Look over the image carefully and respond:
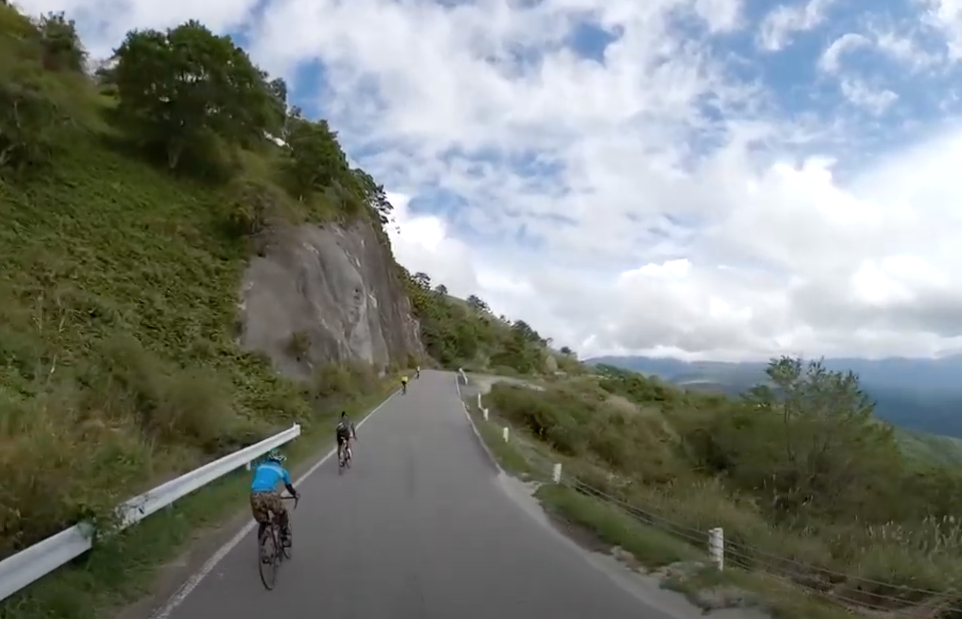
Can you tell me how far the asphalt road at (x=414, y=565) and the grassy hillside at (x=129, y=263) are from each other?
80.6 inches

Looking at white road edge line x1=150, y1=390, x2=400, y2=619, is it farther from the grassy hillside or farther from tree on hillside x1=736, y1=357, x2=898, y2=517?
tree on hillside x1=736, y1=357, x2=898, y2=517

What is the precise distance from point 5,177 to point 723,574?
31.9 metres

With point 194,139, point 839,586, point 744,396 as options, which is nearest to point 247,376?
point 194,139

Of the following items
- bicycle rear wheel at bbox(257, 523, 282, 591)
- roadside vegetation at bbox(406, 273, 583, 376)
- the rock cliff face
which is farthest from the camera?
roadside vegetation at bbox(406, 273, 583, 376)

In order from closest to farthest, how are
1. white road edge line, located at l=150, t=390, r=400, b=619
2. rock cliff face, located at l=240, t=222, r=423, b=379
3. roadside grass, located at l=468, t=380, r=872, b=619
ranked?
white road edge line, located at l=150, t=390, r=400, b=619 → roadside grass, located at l=468, t=380, r=872, b=619 → rock cliff face, located at l=240, t=222, r=423, b=379

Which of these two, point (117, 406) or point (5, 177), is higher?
point (5, 177)

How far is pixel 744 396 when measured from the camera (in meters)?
37.2

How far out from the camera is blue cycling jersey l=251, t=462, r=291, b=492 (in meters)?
9.05

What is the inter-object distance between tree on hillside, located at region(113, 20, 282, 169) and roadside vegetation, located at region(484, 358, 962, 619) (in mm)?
21140

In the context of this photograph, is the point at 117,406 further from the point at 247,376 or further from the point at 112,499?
the point at 247,376

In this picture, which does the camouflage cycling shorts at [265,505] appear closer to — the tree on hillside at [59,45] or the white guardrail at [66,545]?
the white guardrail at [66,545]

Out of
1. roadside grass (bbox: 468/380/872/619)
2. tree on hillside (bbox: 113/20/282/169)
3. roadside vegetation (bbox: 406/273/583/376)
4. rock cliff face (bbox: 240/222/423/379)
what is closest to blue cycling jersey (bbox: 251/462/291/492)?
roadside grass (bbox: 468/380/872/619)

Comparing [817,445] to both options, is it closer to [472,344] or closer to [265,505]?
[265,505]

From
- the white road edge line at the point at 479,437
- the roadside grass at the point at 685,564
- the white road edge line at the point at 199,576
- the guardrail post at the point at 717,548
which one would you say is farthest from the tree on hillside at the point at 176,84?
the guardrail post at the point at 717,548
